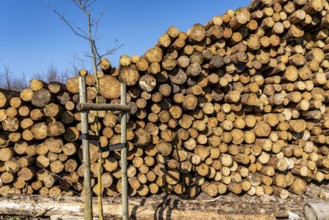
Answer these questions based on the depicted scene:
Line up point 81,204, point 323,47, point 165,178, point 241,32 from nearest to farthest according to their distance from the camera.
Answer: point 81,204
point 165,178
point 241,32
point 323,47

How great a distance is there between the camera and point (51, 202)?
3.43 metres

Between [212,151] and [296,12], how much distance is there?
262cm

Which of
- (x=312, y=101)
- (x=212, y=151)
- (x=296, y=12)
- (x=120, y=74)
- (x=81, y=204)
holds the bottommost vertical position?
(x=81, y=204)

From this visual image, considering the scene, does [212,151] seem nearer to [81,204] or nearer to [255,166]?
[255,166]

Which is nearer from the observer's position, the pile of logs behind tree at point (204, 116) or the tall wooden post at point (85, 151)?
the tall wooden post at point (85, 151)

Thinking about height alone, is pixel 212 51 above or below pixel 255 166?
above

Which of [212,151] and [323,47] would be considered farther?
[323,47]

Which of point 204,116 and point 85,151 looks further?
point 204,116

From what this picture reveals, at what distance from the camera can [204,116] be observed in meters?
4.16

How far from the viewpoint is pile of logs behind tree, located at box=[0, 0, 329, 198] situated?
3658 millimetres

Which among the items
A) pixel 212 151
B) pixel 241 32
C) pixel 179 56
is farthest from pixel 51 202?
pixel 241 32

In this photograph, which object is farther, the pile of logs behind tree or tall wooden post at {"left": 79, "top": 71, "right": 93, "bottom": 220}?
the pile of logs behind tree

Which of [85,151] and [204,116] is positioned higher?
[204,116]

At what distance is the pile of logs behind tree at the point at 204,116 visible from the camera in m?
3.66
